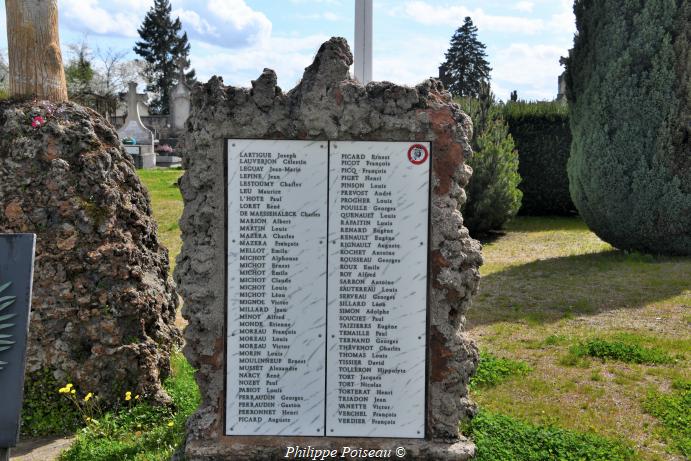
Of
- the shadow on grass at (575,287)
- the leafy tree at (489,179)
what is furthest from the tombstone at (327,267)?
the leafy tree at (489,179)

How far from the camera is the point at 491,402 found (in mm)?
4938

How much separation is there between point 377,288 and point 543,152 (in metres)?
12.7

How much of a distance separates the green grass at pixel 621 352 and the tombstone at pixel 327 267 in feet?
7.84

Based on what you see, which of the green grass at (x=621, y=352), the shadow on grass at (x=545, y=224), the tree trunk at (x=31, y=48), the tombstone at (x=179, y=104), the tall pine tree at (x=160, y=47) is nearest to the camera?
the tree trunk at (x=31, y=48)

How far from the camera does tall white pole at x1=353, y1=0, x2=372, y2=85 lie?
15.8ft

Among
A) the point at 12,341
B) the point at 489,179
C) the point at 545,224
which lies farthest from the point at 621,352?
the point at 545,224

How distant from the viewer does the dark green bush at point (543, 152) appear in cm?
1559

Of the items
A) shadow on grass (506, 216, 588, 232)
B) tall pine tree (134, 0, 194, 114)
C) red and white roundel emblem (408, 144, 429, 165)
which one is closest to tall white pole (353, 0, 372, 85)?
red and white roundel emblem (408, 144, 429, 165)

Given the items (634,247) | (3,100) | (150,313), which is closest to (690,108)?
(634,247)

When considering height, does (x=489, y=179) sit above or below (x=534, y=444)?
above

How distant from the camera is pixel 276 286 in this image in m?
3.91

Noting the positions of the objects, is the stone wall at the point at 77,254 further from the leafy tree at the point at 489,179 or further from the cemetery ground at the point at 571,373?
the leafy tree at the point at 489,179

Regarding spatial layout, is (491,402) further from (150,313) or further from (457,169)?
(150,313)

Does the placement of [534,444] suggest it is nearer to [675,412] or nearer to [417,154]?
[675,412]
